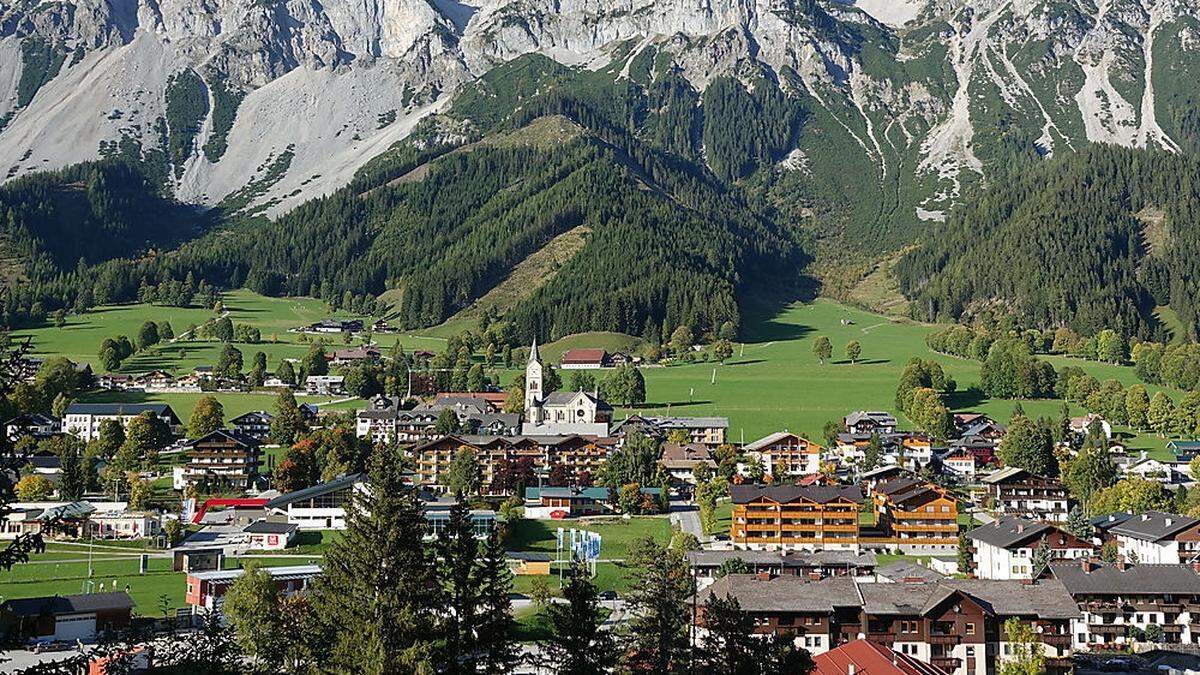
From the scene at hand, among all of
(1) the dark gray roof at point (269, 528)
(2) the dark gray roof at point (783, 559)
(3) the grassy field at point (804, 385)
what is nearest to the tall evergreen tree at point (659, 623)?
(2) the dark gray roof at point (783, 559)

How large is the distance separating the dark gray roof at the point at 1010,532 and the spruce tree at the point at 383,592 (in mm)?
49171

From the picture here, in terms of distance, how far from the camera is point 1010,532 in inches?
2697

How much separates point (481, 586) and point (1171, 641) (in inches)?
1566

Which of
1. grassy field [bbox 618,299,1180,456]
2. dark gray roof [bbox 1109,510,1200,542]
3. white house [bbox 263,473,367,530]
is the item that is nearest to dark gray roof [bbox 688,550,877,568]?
dark gray roof [bbox 1109,510,1200,542]

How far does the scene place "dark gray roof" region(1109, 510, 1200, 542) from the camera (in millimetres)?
67938

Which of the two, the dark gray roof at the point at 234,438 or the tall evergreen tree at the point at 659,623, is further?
the dark gray roof at the point at 234,438

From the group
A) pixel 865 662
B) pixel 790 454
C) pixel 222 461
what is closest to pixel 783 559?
pixel 865 662

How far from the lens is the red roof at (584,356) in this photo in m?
155

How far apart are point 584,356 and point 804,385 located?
33.2 metres

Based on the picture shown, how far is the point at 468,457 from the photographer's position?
92812 mm

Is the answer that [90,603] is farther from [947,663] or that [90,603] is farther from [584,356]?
[584,356]

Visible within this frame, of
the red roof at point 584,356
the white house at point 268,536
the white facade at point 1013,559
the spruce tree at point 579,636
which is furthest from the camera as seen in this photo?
the red roof at point 584,356

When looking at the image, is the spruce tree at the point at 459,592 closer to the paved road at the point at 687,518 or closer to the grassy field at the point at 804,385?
the paved road at the point at 687,518

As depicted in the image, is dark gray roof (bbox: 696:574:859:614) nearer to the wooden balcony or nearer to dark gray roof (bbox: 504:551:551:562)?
the wooden balcony
